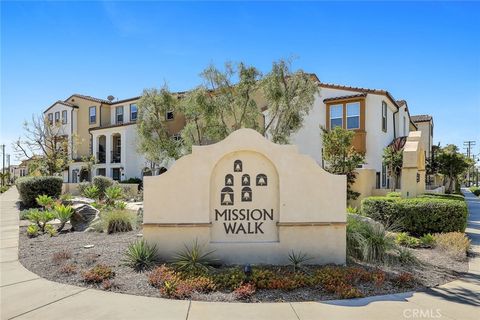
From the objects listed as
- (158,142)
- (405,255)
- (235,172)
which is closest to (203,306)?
(235,172)

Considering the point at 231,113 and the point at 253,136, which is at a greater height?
the point at 231,113

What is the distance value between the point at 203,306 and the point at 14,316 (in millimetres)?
2622

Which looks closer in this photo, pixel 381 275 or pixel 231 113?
pixel 381 275

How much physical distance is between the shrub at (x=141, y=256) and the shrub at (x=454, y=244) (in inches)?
280

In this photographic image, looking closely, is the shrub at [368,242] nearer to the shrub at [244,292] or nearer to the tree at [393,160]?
the shrub at [244,292]

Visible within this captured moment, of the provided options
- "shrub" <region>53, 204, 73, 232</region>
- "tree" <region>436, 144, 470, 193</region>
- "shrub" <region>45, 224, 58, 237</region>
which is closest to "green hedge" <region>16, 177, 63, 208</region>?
"shrub" <region>53, 204, 73, 232</region>

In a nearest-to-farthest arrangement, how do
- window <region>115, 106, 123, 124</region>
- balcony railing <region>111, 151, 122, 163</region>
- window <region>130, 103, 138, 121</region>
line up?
window <region>130, 103, 138, 121</region>
balcony railing <region>111, 151, 122, 163</region>
window <region>115, 106, 123, 124</region>

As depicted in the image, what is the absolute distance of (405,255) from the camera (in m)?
7.75

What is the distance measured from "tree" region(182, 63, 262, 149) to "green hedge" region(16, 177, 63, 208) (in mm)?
8787

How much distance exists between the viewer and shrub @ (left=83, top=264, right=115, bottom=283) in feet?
20.4

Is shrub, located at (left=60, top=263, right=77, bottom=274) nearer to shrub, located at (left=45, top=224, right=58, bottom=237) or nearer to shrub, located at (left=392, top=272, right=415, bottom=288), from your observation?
shrub, located at (left=45, top=224, right=58, bottom=237)

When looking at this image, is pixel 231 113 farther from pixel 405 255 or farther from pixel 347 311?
pixel 347 311

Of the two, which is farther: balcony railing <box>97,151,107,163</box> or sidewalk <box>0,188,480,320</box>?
balcony railing <box>97,151,107,163</box>

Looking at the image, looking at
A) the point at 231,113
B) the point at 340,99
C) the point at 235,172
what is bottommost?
the point at 235,172
